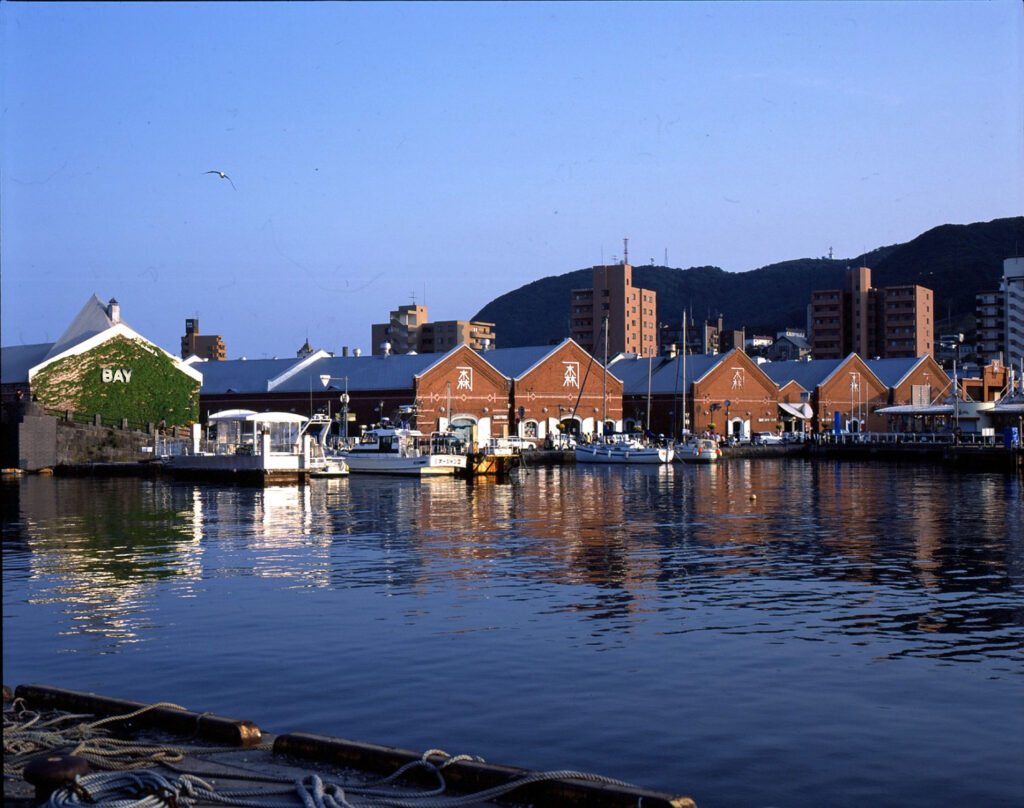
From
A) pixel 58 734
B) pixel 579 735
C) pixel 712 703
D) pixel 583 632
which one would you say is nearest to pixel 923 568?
pixel 583 632

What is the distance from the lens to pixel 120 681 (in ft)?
46.9

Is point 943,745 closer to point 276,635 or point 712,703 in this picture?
point 712,703

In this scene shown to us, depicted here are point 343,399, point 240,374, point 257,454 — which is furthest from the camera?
point 240,374

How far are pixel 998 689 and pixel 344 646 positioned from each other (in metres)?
8.37

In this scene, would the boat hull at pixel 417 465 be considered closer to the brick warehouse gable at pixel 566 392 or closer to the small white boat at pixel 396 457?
the small white boat at pixel 396 457

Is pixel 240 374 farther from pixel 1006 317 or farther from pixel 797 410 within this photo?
pixel 1006 317

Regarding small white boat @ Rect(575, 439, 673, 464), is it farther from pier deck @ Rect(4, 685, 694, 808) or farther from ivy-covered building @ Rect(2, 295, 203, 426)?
pier deck @ Rect(4, 685, 694, 808)

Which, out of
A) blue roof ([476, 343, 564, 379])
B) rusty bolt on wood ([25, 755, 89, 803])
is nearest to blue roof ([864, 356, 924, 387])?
blue roof ([476, 343, 564, 379])

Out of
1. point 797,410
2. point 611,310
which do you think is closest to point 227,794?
point 797,410

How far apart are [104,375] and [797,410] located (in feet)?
212

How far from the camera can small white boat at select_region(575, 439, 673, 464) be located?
8788cm

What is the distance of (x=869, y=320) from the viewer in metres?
196

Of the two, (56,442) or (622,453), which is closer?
(56,442)

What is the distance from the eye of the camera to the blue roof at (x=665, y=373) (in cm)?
10625
